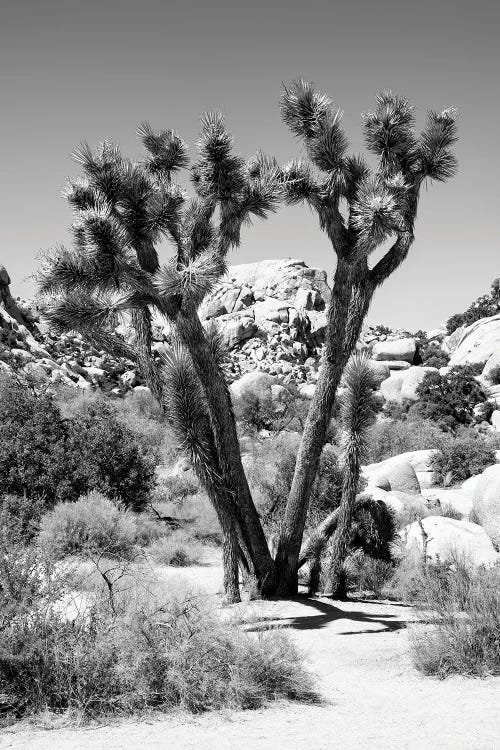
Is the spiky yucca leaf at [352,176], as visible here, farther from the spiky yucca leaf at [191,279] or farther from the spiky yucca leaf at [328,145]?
the spiky yucca leaf at [191,279]

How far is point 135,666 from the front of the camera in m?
5.20

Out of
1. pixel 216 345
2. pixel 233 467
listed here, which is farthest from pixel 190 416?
pixel 216 345

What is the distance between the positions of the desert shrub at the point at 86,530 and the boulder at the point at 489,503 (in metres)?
6.99

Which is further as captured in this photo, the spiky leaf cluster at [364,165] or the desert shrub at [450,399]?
the desert shrub at [450,399]

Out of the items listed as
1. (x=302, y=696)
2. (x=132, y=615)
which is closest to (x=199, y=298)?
(x=132, y=615)

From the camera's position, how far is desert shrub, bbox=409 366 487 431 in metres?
30.8

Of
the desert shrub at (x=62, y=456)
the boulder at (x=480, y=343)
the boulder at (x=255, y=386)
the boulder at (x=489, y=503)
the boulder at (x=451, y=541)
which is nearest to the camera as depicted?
the boulder at (x=451, y=541)

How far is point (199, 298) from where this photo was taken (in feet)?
28.6

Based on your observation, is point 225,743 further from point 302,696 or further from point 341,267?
point 341,267

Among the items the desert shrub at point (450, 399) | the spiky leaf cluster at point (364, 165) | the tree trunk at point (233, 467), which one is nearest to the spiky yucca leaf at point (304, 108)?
the spiky leaf cluster at point (364, 165)

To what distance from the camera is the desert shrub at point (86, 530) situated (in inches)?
480

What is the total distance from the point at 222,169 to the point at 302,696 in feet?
21.7

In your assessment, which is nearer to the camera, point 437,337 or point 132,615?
point 132,615

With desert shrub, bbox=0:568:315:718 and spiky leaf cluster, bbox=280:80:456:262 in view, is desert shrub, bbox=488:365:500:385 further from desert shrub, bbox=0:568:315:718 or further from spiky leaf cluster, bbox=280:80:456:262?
desert shrub, bbox=0:568:315:718
